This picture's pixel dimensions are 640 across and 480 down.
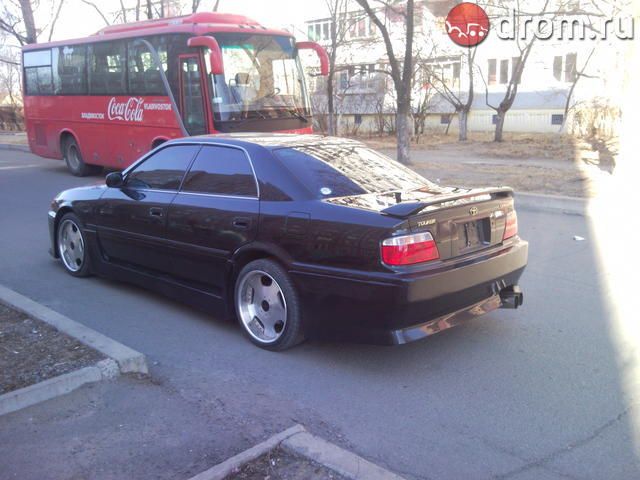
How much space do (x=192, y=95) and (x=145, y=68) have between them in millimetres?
1961

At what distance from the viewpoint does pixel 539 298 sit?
6117mm

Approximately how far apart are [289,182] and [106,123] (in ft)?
38.5

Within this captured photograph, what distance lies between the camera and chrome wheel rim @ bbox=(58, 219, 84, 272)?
687 cm

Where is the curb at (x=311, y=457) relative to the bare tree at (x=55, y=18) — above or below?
below

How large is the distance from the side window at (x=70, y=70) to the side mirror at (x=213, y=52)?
4898 millimetres

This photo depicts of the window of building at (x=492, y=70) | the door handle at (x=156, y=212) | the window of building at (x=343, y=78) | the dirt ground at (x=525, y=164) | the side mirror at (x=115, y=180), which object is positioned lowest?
the dirt ground at (x=525, y=164)

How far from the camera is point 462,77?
117ft

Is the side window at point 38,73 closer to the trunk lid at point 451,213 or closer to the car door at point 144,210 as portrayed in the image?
the car door at point 144,210

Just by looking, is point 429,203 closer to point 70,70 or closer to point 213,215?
point 213,215

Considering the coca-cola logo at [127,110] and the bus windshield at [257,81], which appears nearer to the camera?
the bus windshield at [257,81]

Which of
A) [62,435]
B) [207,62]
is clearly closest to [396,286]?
[62,435]

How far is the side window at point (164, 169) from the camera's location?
5.77 meters

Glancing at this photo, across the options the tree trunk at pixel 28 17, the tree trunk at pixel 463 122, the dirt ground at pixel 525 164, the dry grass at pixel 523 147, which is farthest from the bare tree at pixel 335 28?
the tree trunk at pixel 28 17

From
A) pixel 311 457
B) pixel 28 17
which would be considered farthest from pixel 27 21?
pixel 311 457
